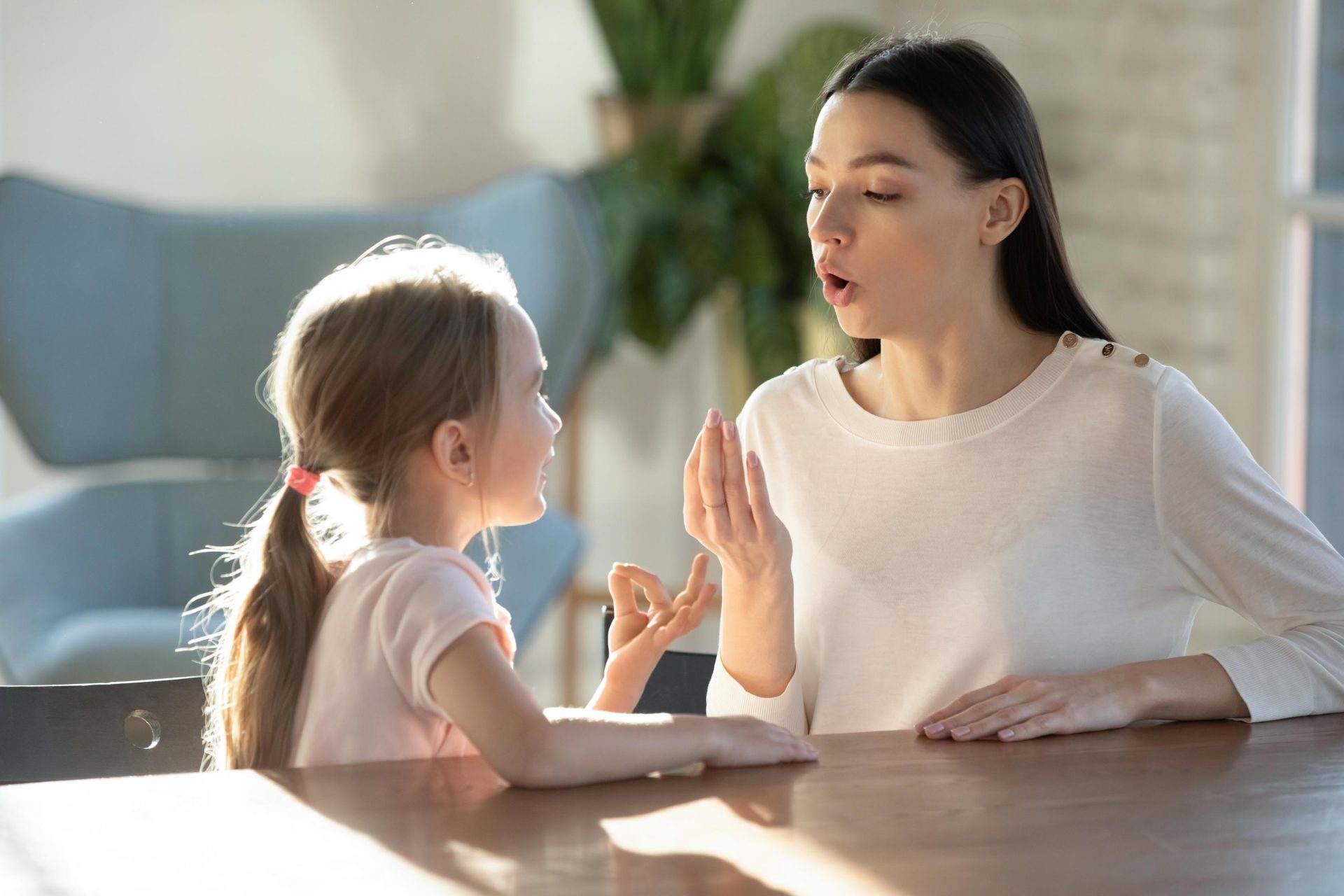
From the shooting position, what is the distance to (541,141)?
3926 mm

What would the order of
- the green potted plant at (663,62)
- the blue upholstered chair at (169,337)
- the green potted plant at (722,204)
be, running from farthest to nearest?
the green potted plant at (663,62), the green potted plant at (722,204), the blue upholstered chair at (169,337)

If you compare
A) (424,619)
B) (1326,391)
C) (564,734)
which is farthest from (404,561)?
(1326,391)

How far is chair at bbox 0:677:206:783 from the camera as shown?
3.83 feet

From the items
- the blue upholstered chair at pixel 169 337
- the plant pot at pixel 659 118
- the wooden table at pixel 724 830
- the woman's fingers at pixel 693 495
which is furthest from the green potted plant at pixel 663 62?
the wooden table at pixel 724 830

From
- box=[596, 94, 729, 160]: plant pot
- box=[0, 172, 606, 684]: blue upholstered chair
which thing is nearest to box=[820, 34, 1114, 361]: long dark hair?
box=[0, 172, 606, 684]: blue upholstered chair

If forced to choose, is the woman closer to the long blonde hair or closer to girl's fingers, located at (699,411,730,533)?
girl's fingers, located at (699,411,730,533)

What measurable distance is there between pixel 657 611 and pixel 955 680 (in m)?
0.28

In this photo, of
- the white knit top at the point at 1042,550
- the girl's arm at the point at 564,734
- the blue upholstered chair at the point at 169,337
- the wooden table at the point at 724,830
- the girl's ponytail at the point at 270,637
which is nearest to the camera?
the wooden table at the point at 724,830

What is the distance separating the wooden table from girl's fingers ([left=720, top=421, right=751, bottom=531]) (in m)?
0.27

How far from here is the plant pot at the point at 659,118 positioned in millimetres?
3602

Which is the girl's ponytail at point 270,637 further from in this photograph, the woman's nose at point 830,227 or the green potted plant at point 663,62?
the green potted plant at point 663,62

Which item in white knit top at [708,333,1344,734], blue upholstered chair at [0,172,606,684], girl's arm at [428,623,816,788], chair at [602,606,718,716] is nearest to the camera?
girl's arm at [428,623,816,788]

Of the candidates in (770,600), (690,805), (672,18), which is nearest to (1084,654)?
(770,600)

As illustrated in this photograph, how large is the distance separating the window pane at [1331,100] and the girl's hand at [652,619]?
7.09 feet
